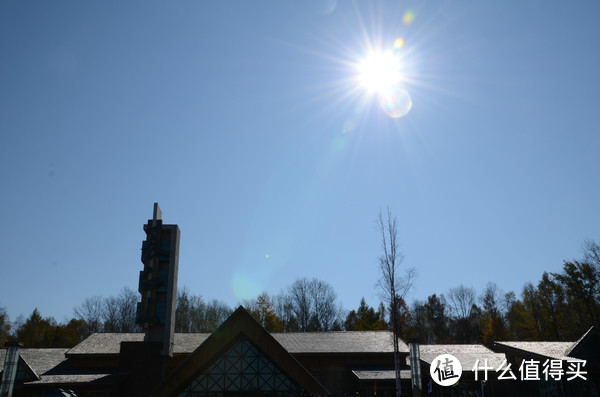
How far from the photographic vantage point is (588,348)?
2917 centimetres

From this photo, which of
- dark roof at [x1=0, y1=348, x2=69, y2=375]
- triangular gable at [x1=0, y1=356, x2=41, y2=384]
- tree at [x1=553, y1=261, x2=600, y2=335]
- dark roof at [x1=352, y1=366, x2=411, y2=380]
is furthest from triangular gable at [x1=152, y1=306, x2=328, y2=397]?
tree at [x1=553, y1=261, x2=600, y2=335]

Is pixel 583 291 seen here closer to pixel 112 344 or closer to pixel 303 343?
pixel 303 343

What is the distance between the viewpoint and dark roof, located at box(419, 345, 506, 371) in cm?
3052

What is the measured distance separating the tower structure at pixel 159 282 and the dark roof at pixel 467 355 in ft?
60.6

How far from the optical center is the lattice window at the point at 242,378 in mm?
19312

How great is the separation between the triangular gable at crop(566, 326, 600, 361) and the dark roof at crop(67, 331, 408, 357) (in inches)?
451

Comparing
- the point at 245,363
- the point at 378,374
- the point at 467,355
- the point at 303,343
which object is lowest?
the point at 378,374

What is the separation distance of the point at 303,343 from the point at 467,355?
13.2 metres

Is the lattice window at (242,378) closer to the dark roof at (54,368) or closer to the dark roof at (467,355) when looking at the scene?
the dark roof at (54,368)

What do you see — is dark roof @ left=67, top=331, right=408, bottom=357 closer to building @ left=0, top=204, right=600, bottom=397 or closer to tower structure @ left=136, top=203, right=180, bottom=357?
building @ left=0, top=204, right=600, bottom=397

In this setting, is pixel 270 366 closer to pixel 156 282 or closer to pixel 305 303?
pixel 156 282

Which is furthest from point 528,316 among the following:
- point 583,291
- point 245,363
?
point 245,363

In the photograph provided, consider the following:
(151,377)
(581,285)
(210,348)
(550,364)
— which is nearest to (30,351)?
(151,377)

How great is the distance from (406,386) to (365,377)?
326 cm
